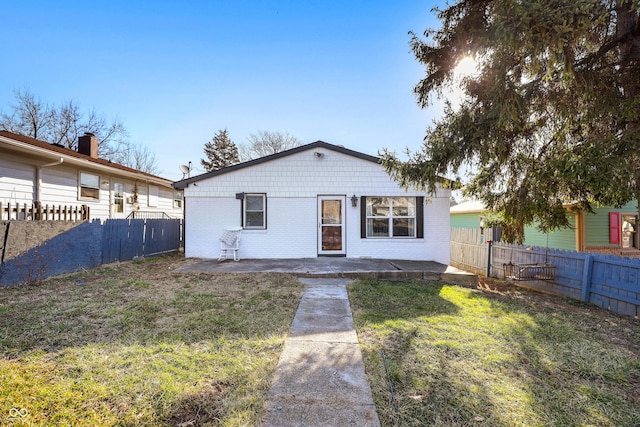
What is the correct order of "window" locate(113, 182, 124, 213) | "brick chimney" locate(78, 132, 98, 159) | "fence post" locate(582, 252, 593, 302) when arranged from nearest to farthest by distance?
1. "fence post" locate(582, 252, 593, 302)
2. "window" locate(113, 182, 124, 213)
3. "brick chimney" locate(78, 132, 98, 159)

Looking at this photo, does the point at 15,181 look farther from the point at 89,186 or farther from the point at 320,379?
the point at 320,379

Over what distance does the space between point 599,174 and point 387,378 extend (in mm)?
5473

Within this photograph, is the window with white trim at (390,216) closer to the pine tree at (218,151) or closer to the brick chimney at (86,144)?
the brick chimney at (86,144)

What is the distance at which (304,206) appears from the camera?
9852mm

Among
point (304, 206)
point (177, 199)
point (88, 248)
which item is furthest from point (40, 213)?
point (177, 199)

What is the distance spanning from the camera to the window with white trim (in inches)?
385

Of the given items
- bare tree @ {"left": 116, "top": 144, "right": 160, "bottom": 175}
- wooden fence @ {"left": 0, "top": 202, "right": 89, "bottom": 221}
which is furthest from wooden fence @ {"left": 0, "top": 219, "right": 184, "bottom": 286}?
bare tree @ {"left": 116, "top": 144, "right": 160, "bottom": 175}

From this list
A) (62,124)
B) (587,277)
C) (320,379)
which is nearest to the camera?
(320,379)

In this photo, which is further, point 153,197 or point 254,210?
point 153,197

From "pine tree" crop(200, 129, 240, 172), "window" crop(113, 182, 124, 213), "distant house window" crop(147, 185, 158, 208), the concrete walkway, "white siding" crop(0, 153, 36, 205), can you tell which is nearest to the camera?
the concrete walkway

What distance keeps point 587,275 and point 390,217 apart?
505 centimetres

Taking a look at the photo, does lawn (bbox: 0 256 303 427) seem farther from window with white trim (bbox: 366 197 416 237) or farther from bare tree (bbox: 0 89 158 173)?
bare tree (bbox: 0 89 158 173)

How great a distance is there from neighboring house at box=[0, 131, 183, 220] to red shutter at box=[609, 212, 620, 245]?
1873 cm

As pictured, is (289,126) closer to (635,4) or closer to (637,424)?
(635,4)
